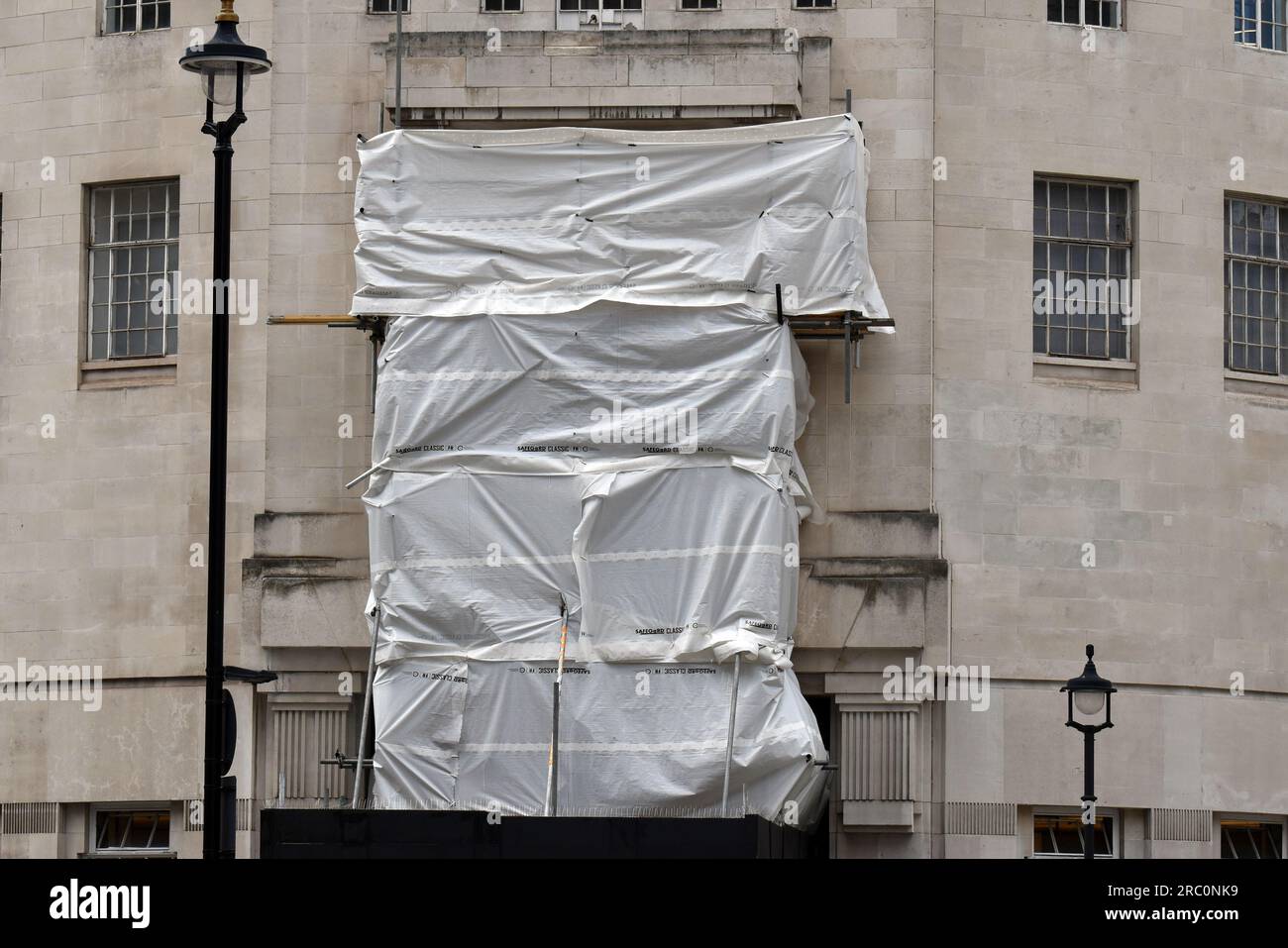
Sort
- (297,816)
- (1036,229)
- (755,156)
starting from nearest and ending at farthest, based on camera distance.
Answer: (297,816) → (755,156) → (1036,229)

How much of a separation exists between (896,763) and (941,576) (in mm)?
2445

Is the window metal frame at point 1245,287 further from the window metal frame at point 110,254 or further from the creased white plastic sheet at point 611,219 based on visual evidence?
the window metal frame at point 110,254

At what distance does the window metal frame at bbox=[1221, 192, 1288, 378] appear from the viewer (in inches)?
1344

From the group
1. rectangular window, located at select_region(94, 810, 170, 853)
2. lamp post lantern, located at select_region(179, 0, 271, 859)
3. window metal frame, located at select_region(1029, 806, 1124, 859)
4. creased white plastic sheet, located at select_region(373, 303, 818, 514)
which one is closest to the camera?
lamp post lantern, located at select_region(179, 0, 271, 859)

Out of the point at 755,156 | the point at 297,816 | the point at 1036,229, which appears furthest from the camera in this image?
the point at 1036,229

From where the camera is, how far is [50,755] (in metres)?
33.4

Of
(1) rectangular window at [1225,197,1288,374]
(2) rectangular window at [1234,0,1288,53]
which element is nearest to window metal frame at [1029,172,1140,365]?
(1) rectangular window at [1225,197,1288,374]

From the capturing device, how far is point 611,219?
3119 centimetres

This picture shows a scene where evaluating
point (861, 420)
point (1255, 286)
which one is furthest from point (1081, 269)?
point (861, 420)

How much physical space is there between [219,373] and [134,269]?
418 inches

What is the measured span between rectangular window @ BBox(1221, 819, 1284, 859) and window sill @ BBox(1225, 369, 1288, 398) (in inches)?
231

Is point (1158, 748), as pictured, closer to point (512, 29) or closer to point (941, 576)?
point (941, 576)

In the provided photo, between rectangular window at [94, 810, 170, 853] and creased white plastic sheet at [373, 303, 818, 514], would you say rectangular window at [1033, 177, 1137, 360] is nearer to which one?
creased white plastic sheet at [373, 303, 818, 514]

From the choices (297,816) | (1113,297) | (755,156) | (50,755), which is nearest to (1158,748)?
(1113,297)
